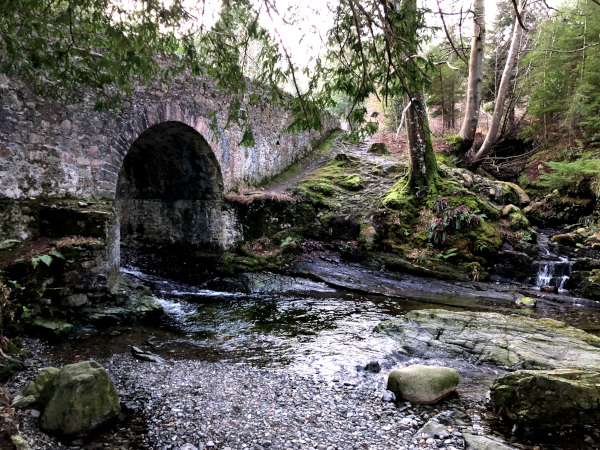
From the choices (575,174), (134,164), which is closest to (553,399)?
(134,164)

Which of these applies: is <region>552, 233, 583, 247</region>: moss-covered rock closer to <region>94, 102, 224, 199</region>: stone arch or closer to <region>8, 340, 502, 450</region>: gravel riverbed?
<region>8, 340, 502, 450</region>: gravel riverbed

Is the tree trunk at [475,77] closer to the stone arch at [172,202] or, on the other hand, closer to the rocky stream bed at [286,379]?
the rocky stream bed at [286,379]

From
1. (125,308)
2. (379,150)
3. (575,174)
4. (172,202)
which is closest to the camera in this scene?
(125,308)

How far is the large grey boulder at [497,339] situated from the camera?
14.8ft

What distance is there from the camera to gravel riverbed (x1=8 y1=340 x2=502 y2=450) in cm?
288

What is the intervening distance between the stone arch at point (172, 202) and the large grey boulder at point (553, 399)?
863 centimetres

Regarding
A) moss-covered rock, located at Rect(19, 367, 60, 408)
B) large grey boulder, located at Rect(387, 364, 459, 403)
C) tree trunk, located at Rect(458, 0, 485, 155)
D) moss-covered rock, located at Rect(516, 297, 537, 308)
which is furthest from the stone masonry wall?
tree trunk, located at Rect(458, 0, 485, 155)

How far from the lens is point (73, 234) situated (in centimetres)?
629

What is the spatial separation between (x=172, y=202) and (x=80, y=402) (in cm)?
842

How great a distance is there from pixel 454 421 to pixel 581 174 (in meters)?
11.6

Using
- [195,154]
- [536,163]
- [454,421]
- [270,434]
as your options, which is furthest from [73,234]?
[536,163]

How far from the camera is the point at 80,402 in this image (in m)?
3.03

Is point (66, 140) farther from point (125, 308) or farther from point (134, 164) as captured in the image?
point (134, 164)

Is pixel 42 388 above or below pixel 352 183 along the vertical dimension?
below
